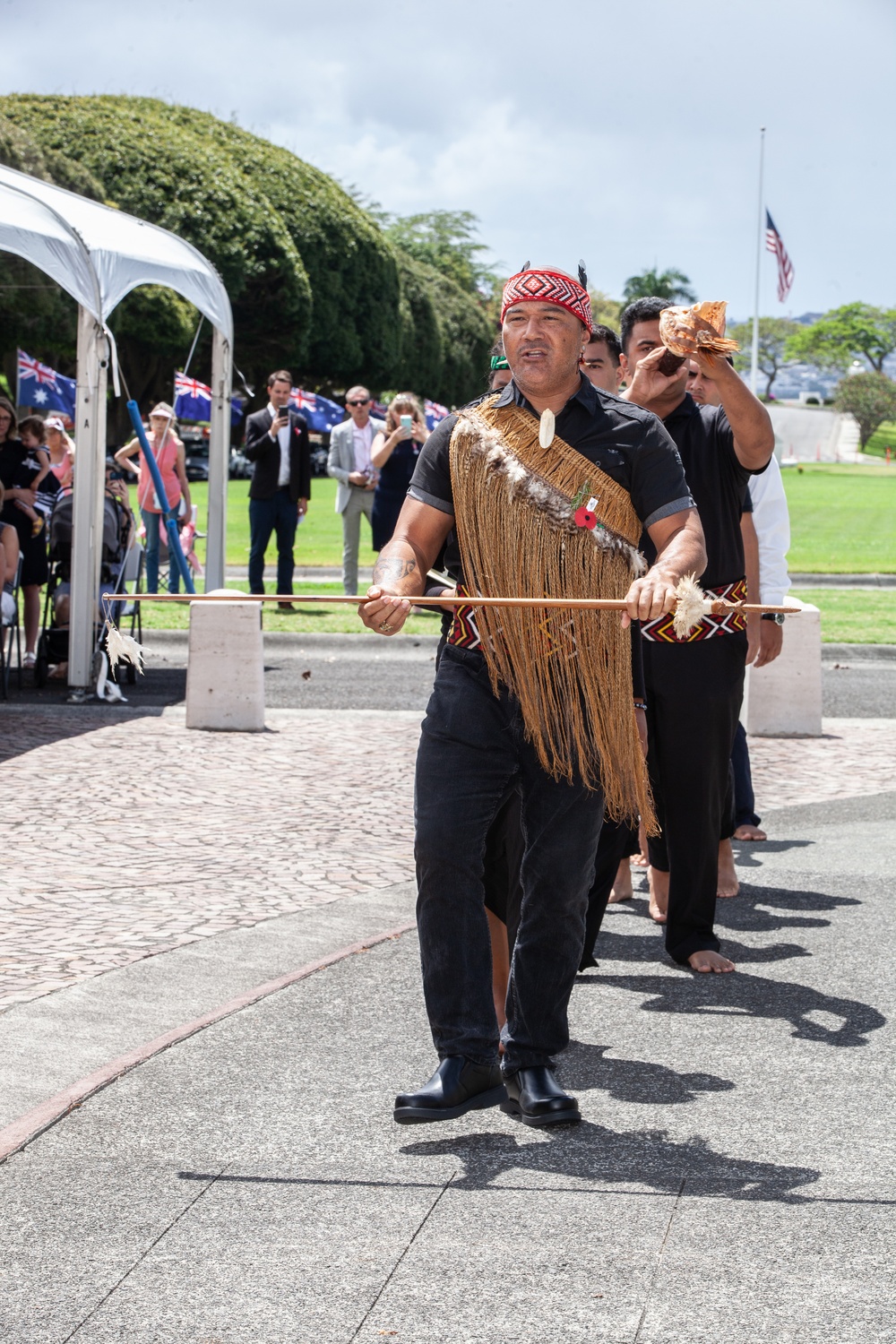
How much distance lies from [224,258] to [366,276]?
10.7 m

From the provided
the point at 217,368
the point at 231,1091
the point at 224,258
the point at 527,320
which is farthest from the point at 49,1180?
the point at 224,258

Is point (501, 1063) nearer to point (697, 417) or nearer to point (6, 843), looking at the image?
point (697, 417)

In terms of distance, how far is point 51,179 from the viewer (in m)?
30.1

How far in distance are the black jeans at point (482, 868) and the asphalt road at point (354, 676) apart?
23.7ft

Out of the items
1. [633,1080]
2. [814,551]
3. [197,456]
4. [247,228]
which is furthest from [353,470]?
[197,456]

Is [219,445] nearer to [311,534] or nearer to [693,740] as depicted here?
[693,740]

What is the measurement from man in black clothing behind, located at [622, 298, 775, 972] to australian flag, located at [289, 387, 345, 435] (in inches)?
964

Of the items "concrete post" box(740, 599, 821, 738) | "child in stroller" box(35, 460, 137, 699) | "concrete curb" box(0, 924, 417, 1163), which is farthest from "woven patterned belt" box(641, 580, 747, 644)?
"child in stroller" box(35, 460, 137, 699)

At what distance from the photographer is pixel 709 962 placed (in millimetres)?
5500

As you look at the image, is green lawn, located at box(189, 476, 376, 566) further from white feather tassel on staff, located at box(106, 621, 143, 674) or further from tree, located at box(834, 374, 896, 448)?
tree, located at box(834, 374, 896, 448)

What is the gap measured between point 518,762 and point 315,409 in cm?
2895

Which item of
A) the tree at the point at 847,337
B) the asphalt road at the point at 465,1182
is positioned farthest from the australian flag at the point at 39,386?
the tree at the point at 847,337

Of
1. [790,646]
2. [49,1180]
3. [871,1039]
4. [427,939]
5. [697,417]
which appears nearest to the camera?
[49,1180]

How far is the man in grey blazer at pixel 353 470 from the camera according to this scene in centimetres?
1656
